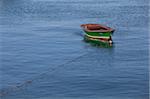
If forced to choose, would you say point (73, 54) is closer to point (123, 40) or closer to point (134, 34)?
point (123, 40)

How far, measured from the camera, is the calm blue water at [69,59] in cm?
3341

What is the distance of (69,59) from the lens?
42875 mm

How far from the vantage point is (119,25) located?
64.6 meters

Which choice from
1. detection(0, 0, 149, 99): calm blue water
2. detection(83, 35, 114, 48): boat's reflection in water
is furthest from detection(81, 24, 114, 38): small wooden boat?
detection(0, 0, 149, 99): calm blue water

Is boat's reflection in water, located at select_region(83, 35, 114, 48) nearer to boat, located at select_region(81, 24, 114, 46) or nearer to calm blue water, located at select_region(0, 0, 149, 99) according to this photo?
boat, located at select_region(81, 24, 114, 46)

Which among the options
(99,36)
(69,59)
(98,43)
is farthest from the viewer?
(99,36)

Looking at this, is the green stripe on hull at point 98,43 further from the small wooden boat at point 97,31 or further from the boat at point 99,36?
the small wooden boat at point 97,31

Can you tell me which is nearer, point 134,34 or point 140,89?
point 140,89

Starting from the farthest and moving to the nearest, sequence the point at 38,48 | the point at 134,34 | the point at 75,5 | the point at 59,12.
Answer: the point at 75,5
the point at 59,12
the point at 134,34
the point at 38,48

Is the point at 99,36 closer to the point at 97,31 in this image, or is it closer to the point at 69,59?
the point at 97,31

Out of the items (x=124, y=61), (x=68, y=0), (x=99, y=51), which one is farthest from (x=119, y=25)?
(x=68, y=0)

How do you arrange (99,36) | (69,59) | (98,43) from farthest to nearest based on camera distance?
(99,36) < (98,43) < (69,59)

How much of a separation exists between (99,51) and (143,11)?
35.8 metres

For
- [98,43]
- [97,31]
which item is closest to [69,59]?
[98,43]
